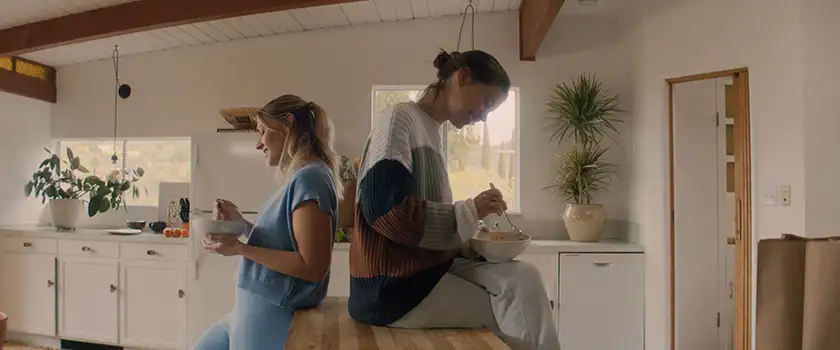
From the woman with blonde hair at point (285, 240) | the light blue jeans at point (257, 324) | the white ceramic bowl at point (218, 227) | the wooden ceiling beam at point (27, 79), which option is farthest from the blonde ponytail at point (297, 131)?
the wooden ceiling beam at point (27, 79)

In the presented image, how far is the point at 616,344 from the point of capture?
3.76 metres

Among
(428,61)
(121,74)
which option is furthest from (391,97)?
(121,74)

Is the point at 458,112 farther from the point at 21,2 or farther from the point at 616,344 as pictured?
the point at 21,2

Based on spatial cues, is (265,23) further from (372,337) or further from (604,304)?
(372,337)

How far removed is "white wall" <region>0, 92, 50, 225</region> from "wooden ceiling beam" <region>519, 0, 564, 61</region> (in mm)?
3877

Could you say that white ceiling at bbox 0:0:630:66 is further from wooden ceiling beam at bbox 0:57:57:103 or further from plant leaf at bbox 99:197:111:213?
plant leaf at bbox 99:197:111:213

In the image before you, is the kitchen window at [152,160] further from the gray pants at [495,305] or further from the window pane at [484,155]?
the gray pants at [495,305]

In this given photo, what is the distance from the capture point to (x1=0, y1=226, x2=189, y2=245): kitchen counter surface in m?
4.01

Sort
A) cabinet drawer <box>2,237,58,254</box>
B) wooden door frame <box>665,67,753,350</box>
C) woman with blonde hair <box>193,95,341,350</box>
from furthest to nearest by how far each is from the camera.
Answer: cabinet drawer <box>2,237,58,254</box> → wooden door frame <box>665,67,753,350</box> → woman with blonde hair <box>193,95,341,350</box>

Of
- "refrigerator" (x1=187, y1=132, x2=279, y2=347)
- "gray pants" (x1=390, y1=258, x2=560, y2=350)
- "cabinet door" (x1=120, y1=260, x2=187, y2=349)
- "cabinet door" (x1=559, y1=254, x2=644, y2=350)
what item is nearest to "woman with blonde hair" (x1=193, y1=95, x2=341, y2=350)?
"gray pants" (x1=390, y1=258, x2=560, y2=350)

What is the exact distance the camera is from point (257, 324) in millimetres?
1569

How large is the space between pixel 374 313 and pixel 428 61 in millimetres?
3175

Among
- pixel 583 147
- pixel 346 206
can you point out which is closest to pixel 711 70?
pixel 583 147

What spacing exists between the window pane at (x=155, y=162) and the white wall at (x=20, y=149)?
28.7 inches
